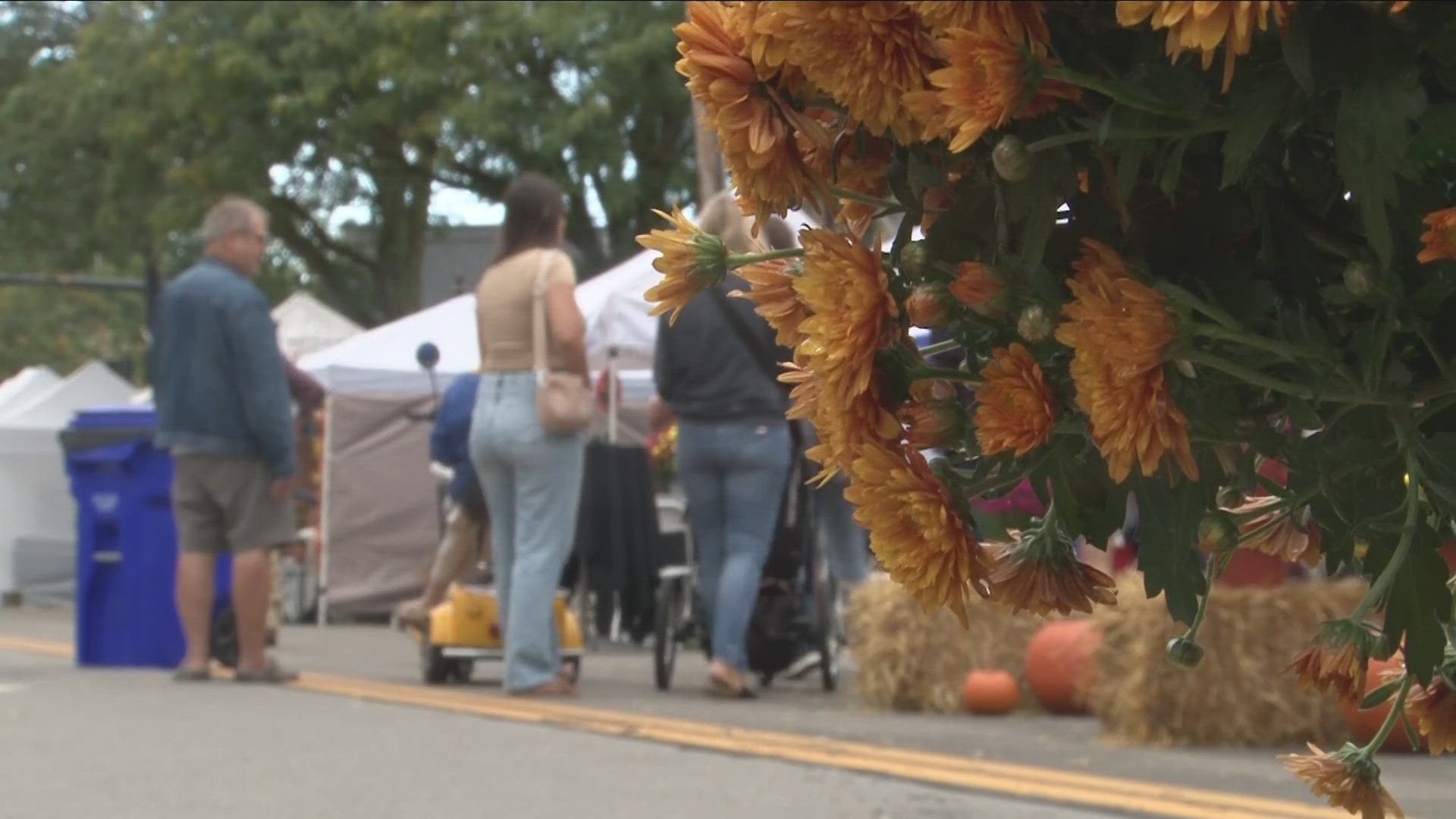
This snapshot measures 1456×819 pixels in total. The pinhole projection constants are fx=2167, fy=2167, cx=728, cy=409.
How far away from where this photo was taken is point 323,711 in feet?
24.2

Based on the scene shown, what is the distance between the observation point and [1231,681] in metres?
6.63

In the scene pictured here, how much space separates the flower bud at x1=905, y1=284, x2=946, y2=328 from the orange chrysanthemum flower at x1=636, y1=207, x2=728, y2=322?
22 centimetres

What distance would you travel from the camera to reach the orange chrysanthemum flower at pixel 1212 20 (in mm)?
1612

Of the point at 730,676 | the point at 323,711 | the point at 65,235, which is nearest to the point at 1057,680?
the point at 730,676

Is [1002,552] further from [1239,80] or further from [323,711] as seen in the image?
[323,711]

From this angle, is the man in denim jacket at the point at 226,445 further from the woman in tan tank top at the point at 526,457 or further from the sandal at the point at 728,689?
the sandal at the point at 728,689

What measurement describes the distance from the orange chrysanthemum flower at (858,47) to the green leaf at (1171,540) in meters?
0.45

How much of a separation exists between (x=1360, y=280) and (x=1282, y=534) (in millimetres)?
505

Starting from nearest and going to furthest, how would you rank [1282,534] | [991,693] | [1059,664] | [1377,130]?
[1377,130], [1282,534], [1059,664], [991,693]

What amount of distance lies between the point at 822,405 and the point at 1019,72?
1.49 ft

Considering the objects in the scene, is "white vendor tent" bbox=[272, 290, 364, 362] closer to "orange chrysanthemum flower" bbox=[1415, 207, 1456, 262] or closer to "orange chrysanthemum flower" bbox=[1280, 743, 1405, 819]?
"orange chrysanthemum flower" bbox=[1280, 743, 1405, 819]

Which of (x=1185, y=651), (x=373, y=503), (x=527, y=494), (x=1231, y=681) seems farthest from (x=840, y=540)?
(x=1185, y=651)

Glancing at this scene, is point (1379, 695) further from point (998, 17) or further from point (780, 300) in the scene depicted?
point (998, 17)

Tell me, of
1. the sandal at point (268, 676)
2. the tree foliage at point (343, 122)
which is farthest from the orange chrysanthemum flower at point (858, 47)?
the tree foliage at point (343, 122)
